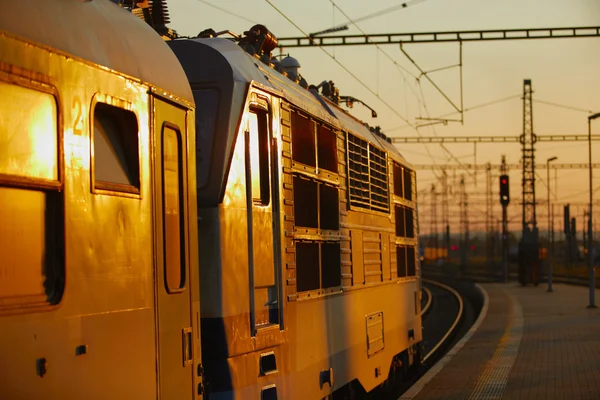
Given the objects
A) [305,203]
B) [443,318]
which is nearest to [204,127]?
[305,203]

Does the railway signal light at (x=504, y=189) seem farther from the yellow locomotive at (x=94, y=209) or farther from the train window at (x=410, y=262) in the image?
the yellow locomotive at (x=94, y=209)

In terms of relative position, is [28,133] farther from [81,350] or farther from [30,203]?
[81,350]

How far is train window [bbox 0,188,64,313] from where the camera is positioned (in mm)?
4273

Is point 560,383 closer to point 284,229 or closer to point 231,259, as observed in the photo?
point 284,229

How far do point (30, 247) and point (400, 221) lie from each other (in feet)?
34.1

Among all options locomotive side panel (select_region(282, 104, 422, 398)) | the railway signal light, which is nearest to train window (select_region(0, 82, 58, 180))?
locomotive side panel (select_region(282, 104, 422, 398))

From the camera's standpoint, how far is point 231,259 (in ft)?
22.9

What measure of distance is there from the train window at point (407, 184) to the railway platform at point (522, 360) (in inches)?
109

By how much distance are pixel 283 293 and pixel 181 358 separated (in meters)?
1.93

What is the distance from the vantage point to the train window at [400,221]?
14.2 meters

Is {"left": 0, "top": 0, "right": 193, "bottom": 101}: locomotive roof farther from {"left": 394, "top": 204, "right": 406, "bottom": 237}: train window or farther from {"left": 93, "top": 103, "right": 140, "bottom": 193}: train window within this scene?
{"left": 394, "top": 204, "right": 406, "bottom": 237}: train window

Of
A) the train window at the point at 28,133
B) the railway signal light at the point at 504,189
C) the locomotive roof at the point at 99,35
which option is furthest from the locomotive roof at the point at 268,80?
the railway signal light at the point at 504,189

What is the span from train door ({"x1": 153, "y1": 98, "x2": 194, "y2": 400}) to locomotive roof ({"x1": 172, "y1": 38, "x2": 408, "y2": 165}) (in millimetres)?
1212

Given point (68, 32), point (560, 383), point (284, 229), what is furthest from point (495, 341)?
point (68, 32)
